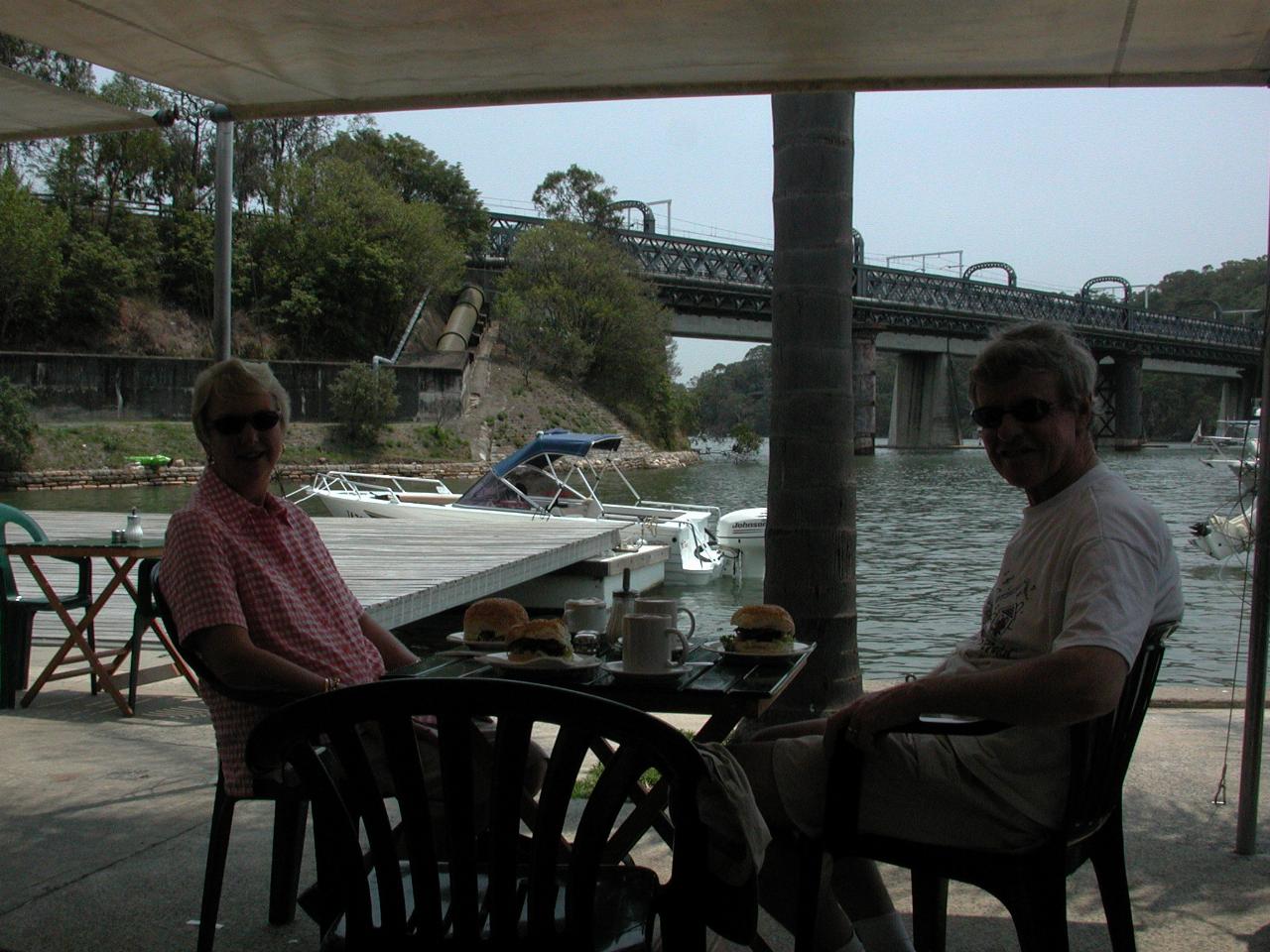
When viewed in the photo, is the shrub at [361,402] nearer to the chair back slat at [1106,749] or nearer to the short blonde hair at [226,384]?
the short blonde hair at [226,384]

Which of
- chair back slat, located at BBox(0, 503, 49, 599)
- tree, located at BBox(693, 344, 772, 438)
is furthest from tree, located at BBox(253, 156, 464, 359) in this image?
tree, located at BBox(693, 344, 772, 438)

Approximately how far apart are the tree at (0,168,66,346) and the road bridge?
27341 mm

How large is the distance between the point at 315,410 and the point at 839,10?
51042 mm

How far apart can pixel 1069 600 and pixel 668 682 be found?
0.88 m

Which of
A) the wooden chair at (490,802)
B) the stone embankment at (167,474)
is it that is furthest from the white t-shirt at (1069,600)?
the stone embankment at (167,474)

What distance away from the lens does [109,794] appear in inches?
180

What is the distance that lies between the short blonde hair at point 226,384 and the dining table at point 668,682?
2.77 ft

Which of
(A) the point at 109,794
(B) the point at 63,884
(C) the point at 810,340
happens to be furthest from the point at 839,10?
(A) the point at 109,794

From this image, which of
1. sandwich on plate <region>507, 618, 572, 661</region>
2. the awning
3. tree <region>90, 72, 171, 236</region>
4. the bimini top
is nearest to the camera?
sandwich on plate <region>507, 618, 572, 661</region>

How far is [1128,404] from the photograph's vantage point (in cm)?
9550

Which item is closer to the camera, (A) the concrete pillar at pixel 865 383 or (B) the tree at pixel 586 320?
(B) the tree at pixel 586 320

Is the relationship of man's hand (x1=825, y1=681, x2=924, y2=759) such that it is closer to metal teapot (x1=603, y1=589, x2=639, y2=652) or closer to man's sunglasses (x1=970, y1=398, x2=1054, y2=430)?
man's sunglasses (x1=970, y1=398, x2=1054, y2=430)

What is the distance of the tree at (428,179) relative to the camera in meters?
74.1

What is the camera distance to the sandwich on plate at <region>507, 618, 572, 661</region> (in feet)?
9.28
